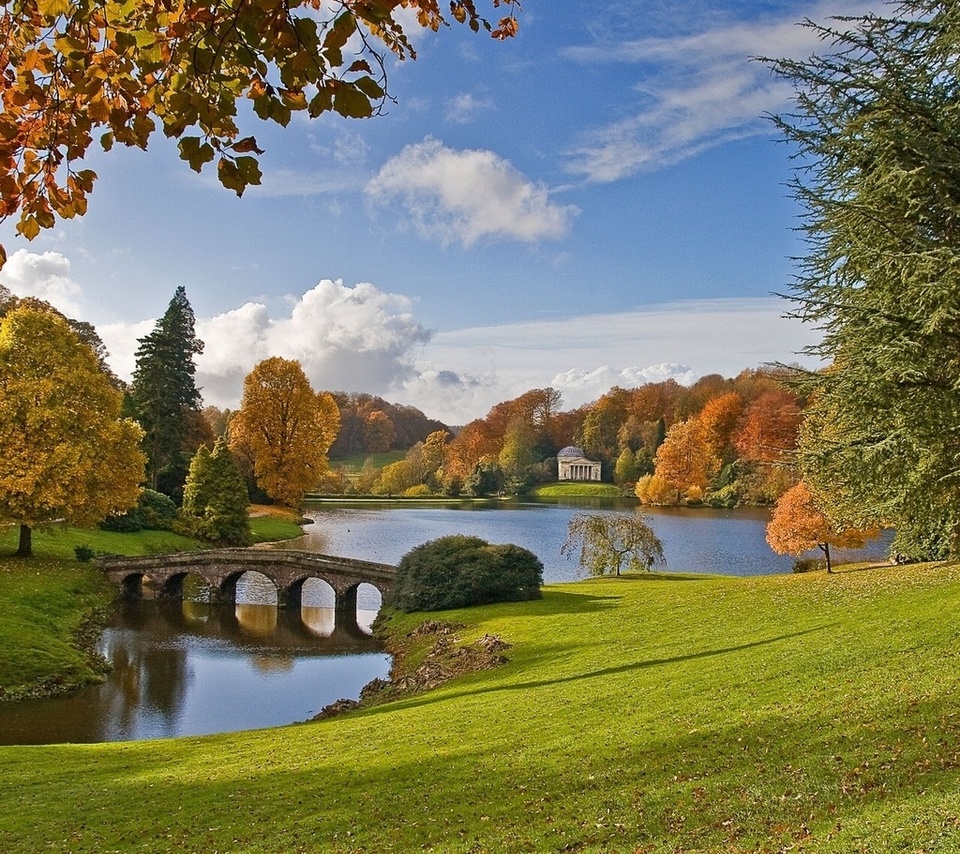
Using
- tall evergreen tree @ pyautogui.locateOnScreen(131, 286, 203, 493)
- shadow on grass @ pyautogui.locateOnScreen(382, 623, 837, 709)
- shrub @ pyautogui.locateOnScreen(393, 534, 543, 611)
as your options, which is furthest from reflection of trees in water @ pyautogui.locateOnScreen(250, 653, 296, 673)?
tall evergreen tree @ pyautogui.locateOnScreen(131, 286, 203, 493)

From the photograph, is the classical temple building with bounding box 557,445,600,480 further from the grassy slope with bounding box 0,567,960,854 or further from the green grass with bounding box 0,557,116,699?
the grassy slope with bounding box 0,567,960,854

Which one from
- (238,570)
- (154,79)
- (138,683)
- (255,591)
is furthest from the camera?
(255,591)

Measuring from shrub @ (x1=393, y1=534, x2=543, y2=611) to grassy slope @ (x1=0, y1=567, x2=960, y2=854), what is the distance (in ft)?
31.9

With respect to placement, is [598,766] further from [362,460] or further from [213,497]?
[362,460]

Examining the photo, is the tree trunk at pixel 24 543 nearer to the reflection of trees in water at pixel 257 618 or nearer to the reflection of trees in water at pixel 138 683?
the reflection of trees in water at pixel 138 683

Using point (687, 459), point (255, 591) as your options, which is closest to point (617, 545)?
point (255, 591)

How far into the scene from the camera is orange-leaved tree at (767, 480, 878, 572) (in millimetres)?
29031

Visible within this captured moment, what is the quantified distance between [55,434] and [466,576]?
17223mm

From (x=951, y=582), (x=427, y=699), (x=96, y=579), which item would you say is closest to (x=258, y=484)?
(x=96, y=579)

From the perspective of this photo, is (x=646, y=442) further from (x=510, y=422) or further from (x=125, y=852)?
(x=125, y=852)

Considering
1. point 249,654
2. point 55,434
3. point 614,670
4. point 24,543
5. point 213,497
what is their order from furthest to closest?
point 213,497 < point 24,543 < point 55,434 < point 249,654 < point 614,670

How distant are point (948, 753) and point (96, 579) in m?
31.3

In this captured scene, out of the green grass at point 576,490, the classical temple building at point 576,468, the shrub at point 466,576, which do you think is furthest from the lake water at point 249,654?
the classical temple building at point 576,468

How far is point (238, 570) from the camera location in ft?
109
